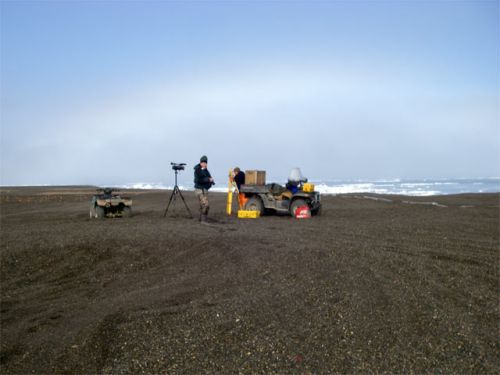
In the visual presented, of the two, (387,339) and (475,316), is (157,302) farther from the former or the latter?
(475,316)

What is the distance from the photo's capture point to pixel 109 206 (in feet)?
54.8

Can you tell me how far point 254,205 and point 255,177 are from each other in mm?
1128

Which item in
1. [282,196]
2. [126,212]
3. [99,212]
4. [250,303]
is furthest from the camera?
[126,212]

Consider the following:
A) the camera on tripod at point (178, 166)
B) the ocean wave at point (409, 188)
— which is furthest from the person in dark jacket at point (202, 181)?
the ocean wave at point (409, 188)

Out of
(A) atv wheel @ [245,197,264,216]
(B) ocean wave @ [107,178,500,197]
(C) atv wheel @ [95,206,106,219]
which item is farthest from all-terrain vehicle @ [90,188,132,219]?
(B) ocean wave @ [107,178,500,197]

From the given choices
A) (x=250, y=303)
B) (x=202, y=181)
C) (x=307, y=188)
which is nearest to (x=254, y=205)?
(x=307, y=188)

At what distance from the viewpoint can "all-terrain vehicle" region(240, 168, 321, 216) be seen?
1642cm

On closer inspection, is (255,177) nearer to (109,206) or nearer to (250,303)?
(109,206)

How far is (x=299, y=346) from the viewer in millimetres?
5020

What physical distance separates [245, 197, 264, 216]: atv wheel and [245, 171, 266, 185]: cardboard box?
0.68 metres

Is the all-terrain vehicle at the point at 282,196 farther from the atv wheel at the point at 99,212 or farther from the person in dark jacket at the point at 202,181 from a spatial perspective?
the atv wheel at the point at 99,212

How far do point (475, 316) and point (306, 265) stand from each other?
10.2 feet

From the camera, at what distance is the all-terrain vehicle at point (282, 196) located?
647 inches

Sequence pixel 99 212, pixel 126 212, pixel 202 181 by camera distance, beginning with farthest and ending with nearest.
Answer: pixel 126 212, pixel 99 212, pixel 202 181
